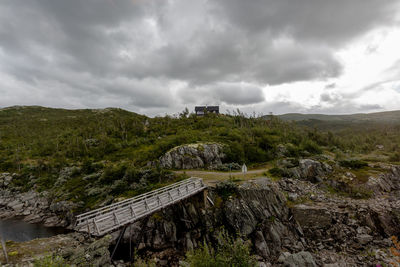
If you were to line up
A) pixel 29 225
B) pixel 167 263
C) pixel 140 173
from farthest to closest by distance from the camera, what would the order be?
pixel 140 173, pixel 29 225, pixel 167 263

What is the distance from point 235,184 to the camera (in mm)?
22047

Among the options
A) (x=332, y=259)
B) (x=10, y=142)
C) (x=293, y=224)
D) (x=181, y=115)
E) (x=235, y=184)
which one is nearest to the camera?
(x=332, y=259)

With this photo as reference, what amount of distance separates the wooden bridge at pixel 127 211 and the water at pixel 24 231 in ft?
56.0

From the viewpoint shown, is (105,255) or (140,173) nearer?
(105,255)

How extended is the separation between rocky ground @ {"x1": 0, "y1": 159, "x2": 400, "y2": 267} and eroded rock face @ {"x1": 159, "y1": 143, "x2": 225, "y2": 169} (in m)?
13.2

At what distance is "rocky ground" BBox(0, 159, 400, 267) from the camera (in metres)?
16.5

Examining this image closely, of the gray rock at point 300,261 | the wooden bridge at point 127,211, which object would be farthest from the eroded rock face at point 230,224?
the wooden bridge at point 127,211

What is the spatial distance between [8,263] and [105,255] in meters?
7.04

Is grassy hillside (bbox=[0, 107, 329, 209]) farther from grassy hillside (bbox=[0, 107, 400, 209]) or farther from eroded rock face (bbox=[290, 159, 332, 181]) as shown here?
eroded rock face (bbox=[290, 159, 332, 181])

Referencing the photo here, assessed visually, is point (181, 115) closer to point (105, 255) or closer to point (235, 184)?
point (235, 184)

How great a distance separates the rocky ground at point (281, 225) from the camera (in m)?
16.5

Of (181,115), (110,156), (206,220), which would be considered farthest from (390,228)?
(181,115)

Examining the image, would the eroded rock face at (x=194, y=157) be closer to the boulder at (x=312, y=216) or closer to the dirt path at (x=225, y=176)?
the dirt path at (x=225, y=176)

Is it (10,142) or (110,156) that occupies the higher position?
(10,142)
